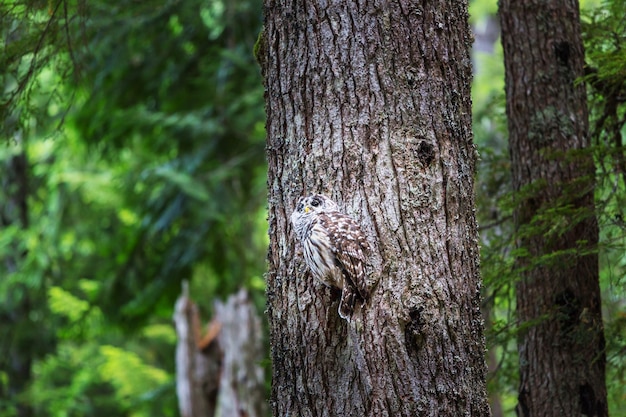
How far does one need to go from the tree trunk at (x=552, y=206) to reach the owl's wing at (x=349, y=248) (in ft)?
5.30

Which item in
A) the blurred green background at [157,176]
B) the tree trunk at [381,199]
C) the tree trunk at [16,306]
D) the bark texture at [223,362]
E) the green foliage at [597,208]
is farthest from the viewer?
the tree trunk at [16,306]

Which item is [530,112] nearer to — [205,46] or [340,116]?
[340,116]

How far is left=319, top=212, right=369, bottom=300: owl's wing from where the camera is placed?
11.0 feet

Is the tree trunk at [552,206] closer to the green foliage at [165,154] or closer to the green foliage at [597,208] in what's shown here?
the green foliage at [597,208]

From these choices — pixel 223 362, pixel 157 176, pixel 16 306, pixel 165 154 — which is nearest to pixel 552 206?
pixel 157 176

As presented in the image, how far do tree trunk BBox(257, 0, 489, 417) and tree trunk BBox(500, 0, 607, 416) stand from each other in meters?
1.36

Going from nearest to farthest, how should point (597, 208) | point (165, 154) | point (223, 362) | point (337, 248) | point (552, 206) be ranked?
point (337, 248), point (597, 208), point (552, 206), point (223, 362), point (165, 154)

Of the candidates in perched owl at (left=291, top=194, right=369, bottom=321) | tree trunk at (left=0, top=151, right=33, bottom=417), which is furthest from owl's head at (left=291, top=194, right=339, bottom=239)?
tree trunk at (left=0, top=151, right=33, bottom=417)

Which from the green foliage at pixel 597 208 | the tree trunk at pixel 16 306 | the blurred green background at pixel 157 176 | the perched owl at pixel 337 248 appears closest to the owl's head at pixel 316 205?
the perched owl at pixel 337 248

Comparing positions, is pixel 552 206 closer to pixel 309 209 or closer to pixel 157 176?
pixel 309 209

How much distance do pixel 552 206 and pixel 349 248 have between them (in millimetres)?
2001

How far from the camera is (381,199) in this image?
3.42 m

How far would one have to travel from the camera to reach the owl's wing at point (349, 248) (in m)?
3.34

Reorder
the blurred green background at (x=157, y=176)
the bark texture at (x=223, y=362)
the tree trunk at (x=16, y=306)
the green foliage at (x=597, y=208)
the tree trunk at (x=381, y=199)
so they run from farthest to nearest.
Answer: the tree trunk at (x=16, y=306) → the blurred green background at (x=157, y=176) → the bark texture at (x=223, y=362) → the green foliage at (x=597, y=208) → the tree trunk at (x=381, y=199)
